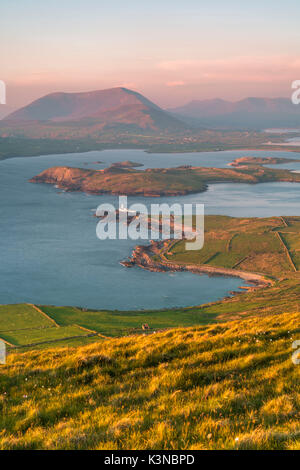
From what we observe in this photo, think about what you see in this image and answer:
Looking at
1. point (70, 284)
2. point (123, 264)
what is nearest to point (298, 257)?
point (123, 264)

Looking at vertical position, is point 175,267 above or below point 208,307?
above

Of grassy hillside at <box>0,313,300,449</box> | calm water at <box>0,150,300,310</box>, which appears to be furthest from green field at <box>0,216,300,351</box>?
grassy hillside at <box>0,313,300,449</box>

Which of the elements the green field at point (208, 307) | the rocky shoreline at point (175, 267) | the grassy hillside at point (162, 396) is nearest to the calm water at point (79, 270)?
the rocky shoreline at point (175, 267)

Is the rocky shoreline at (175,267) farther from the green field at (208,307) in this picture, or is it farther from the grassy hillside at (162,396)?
the grassy hillside at (162,396)

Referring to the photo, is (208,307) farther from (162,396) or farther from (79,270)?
(162,396)

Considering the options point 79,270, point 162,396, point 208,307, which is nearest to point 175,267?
point 79,270

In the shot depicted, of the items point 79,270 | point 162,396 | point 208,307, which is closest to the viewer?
point 162,396
